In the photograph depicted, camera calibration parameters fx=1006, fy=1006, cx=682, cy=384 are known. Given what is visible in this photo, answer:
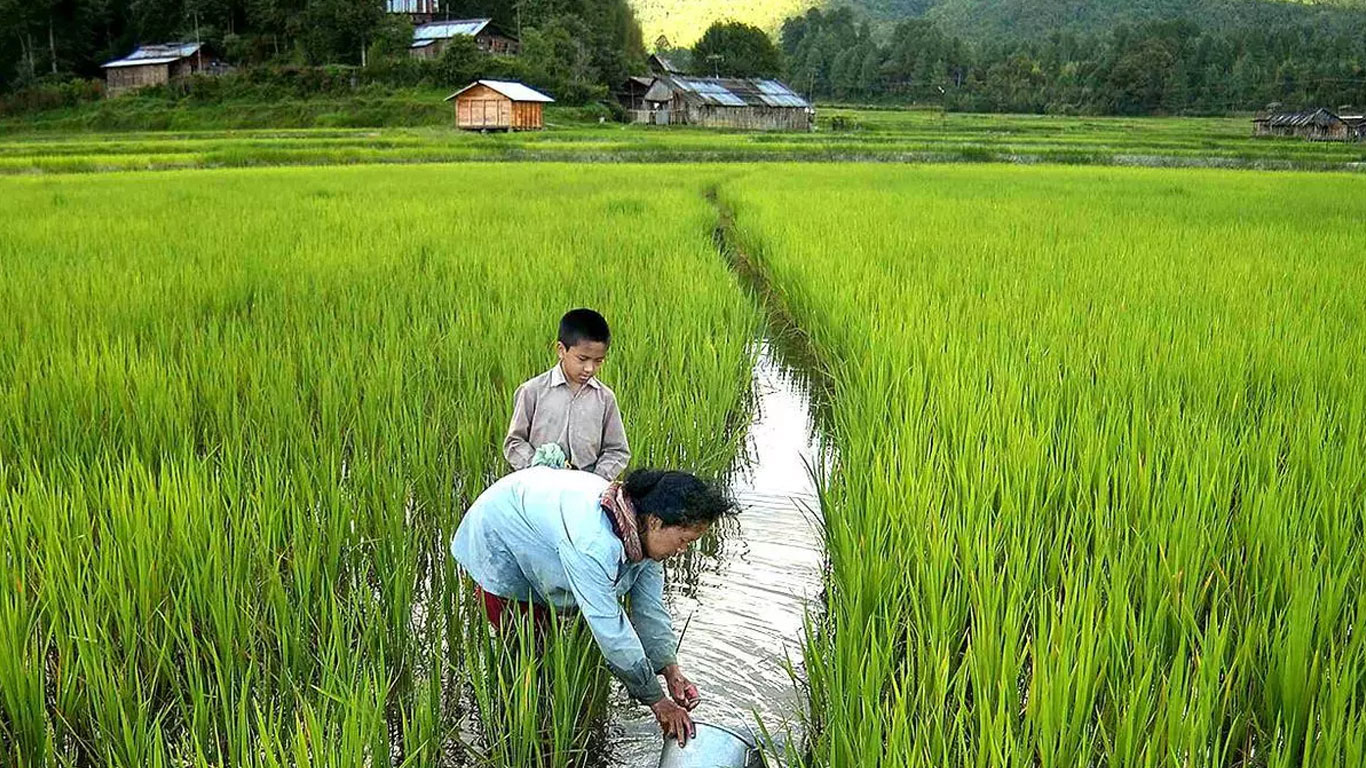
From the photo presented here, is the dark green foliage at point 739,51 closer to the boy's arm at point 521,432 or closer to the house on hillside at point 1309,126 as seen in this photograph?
the house on hillside at point 1309,126

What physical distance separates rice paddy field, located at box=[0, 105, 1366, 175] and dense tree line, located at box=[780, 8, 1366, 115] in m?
20.8

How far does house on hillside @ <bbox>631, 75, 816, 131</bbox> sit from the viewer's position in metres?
34.1

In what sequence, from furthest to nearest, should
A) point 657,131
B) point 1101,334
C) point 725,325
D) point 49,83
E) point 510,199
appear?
point 49,83
point 657,131
point 510,199
point 725,325
point 1101,334

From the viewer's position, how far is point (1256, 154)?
21828 millimetres

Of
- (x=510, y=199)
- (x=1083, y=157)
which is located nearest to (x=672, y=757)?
(x=510, y=199)

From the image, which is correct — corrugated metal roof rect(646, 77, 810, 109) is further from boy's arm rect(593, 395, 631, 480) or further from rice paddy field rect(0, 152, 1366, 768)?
boy's arm rect(593, 395, 631, 480)

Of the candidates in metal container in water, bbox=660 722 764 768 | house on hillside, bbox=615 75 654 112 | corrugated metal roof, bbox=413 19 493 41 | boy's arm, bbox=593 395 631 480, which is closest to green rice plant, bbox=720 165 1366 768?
metal container in water, bbox=660 722 764 768

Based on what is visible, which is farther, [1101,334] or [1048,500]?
[1101,334]

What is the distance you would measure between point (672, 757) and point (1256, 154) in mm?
24324

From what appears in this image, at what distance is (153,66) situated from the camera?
3438 cm

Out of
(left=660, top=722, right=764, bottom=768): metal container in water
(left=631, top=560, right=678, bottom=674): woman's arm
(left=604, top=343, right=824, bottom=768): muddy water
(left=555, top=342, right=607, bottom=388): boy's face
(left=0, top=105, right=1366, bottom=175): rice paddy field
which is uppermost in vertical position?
(left=0, top=105, right=1366, bottom=175): rice paddy field

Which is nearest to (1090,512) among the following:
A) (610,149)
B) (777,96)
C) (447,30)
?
(610,149)

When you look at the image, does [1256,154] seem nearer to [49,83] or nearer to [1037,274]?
[1037,274]

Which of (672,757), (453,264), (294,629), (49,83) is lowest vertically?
(672,757)
